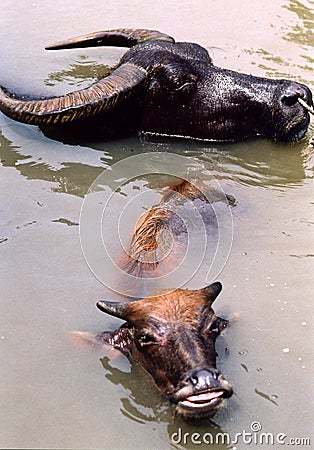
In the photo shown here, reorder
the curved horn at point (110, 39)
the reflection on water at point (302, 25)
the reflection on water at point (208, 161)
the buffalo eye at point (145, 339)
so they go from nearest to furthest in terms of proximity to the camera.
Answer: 1. the buffalo eye at point (145, 339)
2. the reflection on water at point (208, 161)
3. the curved horn at point (110, 39)
4. the reflection on water at point (302, 25)

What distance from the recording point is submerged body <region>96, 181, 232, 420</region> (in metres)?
2.67

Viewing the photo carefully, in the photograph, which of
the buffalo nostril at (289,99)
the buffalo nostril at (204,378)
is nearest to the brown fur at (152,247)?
the buffalo nostril at (204,378)

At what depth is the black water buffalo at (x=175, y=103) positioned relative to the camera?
475 centimetres

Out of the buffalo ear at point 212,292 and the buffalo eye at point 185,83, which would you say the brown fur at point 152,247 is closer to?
the buffalo ear at point 212,292

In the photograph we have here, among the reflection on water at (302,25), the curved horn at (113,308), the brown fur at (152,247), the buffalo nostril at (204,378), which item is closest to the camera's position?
the buffalo nostril at (204,378)

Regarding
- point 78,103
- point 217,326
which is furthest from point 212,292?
point 78,103

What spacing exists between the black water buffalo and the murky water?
149mm

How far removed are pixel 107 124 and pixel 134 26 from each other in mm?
2337

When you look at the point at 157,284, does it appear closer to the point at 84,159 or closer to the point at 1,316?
the point at 1,316

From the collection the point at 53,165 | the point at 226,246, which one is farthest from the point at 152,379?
the point at 53,165

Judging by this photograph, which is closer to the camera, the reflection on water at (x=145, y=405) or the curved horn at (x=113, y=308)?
the reflection on water at (x=145, y=405)

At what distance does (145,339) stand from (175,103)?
2477 mm

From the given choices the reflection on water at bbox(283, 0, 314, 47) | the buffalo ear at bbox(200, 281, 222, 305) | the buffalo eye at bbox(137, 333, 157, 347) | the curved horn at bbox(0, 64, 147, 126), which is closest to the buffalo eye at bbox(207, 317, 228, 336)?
the buffalo ear at bbox(200, 281, 222, 305)

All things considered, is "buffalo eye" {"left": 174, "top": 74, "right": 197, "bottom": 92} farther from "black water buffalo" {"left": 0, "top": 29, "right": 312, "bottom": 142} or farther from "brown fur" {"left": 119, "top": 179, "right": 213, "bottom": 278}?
"brown fur" {"left": 119, "top": 179, "right": 213, "bottom": 278}
